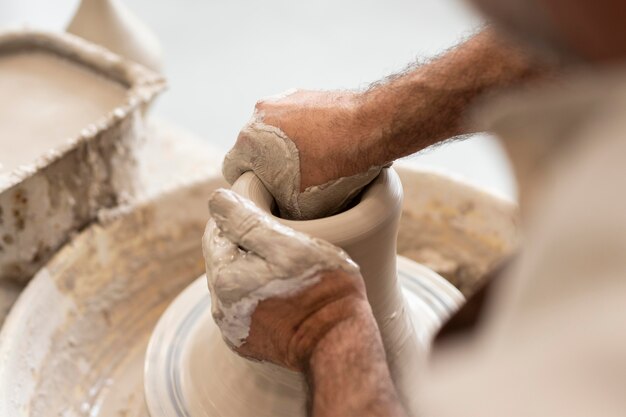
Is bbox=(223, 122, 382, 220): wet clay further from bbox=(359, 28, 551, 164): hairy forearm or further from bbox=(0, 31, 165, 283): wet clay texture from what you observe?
bbox=(0, 31, 165, 283): wet clay texture

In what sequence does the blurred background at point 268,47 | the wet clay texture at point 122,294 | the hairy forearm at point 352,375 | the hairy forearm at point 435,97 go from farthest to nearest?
the blurred background at point 268,47
the wet clay texture at point 122,294
the hairy forearm at point 435,97
the hairy forearm at point 352,375

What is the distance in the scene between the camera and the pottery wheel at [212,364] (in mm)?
1195

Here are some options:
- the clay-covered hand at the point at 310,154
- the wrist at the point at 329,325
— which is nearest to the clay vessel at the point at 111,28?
the clay-covered hand at the point at 310,154

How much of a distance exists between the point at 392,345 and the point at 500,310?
0.53m

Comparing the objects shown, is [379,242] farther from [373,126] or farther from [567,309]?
[567,309]

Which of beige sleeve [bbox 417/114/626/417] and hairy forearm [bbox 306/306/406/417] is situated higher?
beige sleeve [bbox 417/114/626/417]

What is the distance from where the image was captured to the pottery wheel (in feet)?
3.92

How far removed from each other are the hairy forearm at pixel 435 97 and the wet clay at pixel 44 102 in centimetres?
75

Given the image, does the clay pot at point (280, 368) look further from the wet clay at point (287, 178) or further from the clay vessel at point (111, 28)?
the clay vessel at point (111, 28)

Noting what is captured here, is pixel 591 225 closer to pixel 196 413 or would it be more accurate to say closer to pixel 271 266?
pixel 271 266

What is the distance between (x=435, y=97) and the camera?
120 cm

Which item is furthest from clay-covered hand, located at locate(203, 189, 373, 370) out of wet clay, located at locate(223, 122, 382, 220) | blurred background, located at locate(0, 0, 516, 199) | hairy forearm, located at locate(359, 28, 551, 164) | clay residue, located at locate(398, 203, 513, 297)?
blurred background, located at locate(0, 0, 516, 199)

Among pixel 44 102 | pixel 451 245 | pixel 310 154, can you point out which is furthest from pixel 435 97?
pixel 44 102

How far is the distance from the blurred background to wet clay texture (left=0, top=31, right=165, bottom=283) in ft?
3.61
